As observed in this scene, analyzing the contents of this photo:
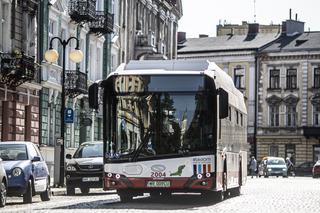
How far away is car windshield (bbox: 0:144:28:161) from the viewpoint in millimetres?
25188

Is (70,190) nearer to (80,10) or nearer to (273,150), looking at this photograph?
(80,10)

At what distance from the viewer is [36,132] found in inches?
1628

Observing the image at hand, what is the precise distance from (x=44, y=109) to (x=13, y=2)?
5.86 m

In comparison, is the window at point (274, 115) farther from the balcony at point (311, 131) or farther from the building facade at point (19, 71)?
the building facade at point (19, 71)

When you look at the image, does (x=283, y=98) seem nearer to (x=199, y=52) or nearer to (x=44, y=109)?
(x=199, y=52)

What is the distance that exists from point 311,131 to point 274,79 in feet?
19.6

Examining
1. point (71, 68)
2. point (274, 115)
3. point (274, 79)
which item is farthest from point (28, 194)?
point (274, 79)

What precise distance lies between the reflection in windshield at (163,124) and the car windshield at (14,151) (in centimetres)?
278

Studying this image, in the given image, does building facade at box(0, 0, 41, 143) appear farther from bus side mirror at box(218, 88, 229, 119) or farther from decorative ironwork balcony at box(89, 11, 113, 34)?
bus side mirror at box(218, 88, 229, 119)

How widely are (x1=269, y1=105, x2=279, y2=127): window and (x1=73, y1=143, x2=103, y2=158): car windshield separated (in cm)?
6010

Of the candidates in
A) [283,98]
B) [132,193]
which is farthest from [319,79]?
[132,193]

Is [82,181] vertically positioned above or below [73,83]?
below

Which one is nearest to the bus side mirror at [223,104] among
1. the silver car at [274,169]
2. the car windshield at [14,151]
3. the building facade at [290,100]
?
the car windshield at [14,151]

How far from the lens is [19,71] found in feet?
121
